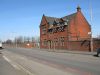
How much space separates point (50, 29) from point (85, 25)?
37.6 ft

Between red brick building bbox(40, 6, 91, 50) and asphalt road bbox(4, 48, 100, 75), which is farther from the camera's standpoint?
red brick building bbox(40, 6, 91, 50)

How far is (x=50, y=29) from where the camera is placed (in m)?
69.6

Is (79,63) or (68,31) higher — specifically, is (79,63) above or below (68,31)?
below

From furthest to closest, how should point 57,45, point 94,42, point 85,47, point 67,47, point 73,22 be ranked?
point 57,45, point 73,22, point 67,47, point 85,47, point 94,42

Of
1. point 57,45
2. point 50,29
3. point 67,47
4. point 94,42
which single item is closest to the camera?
point 94,42

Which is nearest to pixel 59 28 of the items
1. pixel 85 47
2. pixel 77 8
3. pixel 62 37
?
pixel 62 37

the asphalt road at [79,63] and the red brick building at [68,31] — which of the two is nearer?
the asphalt road at [79,63]

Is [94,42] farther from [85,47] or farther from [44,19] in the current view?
[44,19]

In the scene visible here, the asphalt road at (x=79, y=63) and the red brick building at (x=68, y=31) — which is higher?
the red brick building at (x=68, y=31)

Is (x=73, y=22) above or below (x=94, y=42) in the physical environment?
above

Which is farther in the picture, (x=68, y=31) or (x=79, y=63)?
(x=68, y=31)

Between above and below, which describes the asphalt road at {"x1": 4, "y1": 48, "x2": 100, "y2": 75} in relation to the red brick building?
below

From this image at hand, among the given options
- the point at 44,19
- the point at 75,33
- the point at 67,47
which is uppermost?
the point at 44,19

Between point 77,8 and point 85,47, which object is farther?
point 77,8
